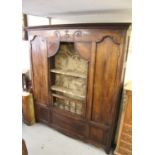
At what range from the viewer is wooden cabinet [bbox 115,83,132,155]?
1.98 m

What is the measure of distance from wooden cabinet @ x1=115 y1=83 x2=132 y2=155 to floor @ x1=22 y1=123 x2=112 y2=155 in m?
0.36

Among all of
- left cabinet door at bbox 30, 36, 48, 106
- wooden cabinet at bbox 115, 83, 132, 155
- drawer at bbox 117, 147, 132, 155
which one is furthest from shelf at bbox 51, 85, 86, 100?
drawer at bbox 117, 147, 132, 155

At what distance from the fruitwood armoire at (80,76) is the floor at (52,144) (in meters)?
0.11

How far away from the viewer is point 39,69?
9.09ft

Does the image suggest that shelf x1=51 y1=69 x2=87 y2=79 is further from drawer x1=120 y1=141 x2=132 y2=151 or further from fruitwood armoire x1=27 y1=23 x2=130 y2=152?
drawer x1=120 y1=141 x2=132 y2=151

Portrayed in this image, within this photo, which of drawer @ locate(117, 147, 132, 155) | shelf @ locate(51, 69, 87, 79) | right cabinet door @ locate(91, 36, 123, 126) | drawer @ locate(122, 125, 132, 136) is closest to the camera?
right cabinet door @ locate(91, 36, 123, 126)

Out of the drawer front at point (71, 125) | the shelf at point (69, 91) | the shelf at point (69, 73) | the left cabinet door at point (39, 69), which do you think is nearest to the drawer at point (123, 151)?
the drawer front at point (71, 125)

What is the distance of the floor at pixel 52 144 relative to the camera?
7.93 ft

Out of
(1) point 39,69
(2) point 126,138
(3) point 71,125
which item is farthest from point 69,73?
(2) point 126,138

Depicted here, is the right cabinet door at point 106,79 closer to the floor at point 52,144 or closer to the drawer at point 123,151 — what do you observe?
the drawer at point 123,151
